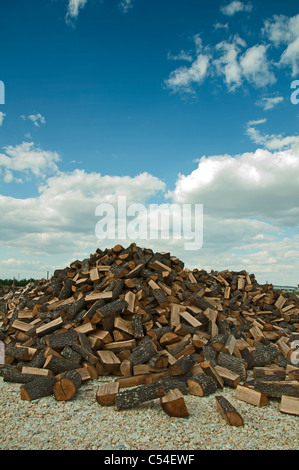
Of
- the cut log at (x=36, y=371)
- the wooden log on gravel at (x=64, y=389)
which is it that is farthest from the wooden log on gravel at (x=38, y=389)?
the cut log at (x=36, y=371)

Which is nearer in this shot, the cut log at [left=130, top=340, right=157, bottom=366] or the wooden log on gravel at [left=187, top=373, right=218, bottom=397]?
the wooden log on gravel at [left=187, top=373, right=218, bottom=397]

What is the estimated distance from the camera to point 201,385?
14.0ft

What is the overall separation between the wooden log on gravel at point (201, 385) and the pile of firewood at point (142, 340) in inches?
0.5

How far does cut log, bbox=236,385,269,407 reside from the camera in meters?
4.12

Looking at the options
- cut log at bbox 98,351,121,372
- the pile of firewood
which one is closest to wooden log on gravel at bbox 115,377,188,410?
the pile of firewood

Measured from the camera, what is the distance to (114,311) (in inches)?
226

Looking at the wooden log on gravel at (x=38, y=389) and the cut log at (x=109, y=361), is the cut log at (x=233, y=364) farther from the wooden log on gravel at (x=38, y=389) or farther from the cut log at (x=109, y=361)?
the wooden log on gravel at (x=38, y=389)

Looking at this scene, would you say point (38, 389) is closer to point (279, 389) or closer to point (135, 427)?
point (135, 427)

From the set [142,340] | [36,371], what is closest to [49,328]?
[36,371]

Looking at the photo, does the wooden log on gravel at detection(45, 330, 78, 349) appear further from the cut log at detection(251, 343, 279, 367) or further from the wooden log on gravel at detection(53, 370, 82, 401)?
the cut log at detection(251, 343, 279, 367)

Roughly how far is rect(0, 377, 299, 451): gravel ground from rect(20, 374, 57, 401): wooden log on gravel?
0.07 meters

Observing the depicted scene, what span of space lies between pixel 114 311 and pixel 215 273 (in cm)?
514
